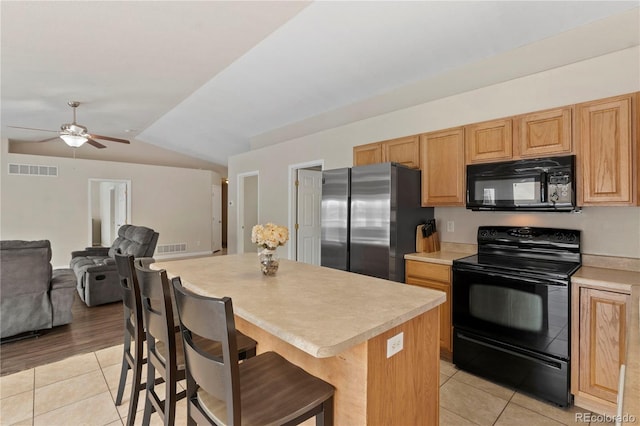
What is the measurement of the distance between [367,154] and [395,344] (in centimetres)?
283

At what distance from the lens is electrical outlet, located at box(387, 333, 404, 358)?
1264mm

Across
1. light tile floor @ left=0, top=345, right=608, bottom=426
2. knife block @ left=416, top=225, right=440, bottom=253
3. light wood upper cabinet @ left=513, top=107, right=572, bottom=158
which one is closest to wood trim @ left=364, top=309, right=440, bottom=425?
light tile floor @ left=0, top=345, right=608, bottom=426

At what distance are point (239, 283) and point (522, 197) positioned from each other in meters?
2.32

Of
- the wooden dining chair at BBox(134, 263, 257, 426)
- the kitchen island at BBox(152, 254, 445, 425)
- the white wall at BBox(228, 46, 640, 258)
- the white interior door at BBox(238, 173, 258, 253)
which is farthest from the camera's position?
the white interior door at BBox(238, 173, 258, 253)

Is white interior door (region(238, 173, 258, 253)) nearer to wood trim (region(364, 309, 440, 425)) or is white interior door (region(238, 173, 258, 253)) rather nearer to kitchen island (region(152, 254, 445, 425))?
kitchen island (region(152, 254, 445, 425))

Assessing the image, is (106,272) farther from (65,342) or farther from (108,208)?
(108,208)

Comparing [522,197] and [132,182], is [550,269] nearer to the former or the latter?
[522,197]

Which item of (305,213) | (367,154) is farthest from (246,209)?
(367,154)

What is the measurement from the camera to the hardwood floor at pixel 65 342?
2746mm

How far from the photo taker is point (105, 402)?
217cm

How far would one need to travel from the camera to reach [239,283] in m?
1.76

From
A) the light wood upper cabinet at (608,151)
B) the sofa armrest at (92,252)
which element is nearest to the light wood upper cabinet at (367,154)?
the light wood upper cabinet at (608,151)

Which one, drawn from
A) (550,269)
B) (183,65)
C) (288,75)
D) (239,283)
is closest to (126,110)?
(183,65)

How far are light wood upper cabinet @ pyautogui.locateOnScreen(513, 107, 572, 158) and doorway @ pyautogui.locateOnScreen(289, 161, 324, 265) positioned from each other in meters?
3.04
